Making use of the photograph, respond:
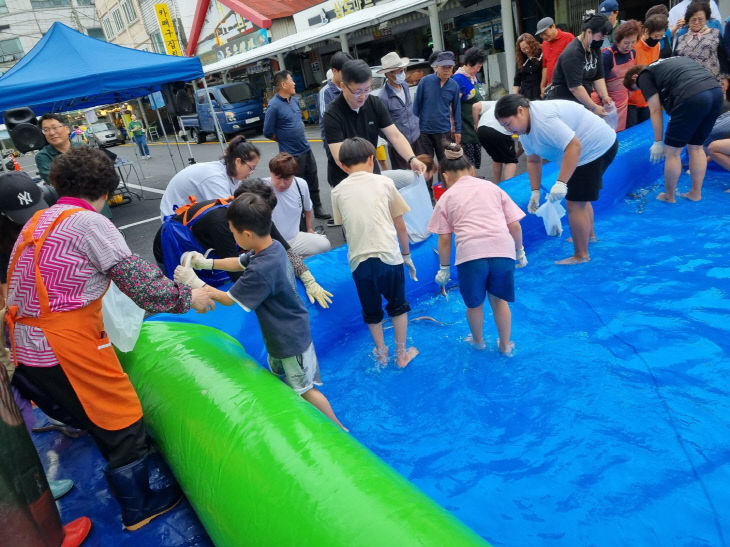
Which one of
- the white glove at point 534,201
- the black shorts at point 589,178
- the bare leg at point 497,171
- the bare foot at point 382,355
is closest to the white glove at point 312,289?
the bare foot at point 382,355

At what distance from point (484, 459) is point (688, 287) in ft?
6.76

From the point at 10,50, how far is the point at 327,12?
3588 cm

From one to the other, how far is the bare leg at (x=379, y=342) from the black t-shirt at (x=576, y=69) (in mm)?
3646

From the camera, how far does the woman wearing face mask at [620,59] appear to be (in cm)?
554

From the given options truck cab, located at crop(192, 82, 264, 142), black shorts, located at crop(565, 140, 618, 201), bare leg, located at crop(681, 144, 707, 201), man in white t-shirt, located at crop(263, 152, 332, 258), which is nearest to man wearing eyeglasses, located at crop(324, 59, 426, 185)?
man in white t-shirt, located at crop(263, 152, 332, 258)

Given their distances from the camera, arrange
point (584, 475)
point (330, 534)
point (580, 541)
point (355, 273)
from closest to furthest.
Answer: point (330, 534), point (580, 541), point (584, 475), point (355, 273)

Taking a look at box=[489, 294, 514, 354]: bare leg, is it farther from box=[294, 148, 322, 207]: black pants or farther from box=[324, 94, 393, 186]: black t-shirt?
box=[294, 148, 322, 207]: black pants

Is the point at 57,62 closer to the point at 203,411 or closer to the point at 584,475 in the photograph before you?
the point at 203,411

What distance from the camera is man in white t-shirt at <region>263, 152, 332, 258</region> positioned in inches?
143

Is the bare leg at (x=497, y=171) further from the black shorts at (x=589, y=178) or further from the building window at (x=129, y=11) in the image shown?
the building window at (x=129, y=11)

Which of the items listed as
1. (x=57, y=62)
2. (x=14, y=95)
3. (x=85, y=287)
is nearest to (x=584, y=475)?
(x=85, y=287)

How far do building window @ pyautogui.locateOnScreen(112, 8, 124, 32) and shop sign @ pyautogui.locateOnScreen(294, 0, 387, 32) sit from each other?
2209 centimetres

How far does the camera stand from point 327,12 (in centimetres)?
1727

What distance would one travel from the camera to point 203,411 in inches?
80.7
